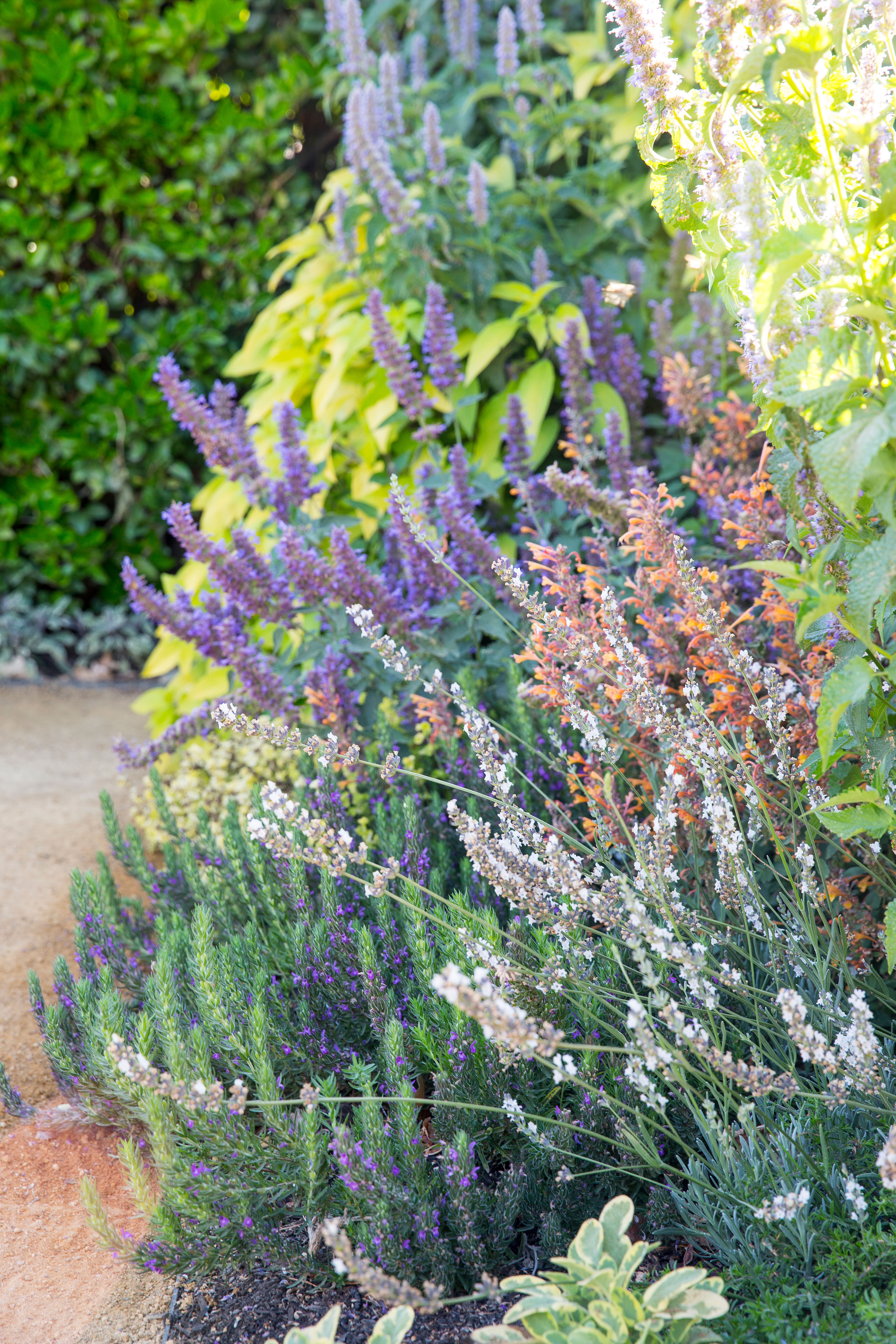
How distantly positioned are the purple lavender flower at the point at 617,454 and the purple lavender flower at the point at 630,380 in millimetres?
520

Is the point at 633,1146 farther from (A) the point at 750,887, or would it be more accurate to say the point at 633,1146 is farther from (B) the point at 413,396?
(B) the point at 413,396

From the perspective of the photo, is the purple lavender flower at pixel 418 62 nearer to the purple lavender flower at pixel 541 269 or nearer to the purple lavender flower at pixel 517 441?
the purple lavender flower at pixel 541 269

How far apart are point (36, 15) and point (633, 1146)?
5.24m

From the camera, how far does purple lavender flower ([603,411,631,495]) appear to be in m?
2.75

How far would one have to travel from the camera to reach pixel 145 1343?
63.3 inches

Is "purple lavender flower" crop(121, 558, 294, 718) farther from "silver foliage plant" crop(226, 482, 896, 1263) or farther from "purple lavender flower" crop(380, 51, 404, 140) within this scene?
"purple lavender flower" crop(380, 51, 404, 140)

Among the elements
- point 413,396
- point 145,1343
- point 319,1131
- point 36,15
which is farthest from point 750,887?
point 36,15

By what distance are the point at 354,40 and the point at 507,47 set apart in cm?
54

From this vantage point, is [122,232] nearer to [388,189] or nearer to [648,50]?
[388,189]

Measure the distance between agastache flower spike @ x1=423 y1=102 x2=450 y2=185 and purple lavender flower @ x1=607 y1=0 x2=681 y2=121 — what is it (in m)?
1.77

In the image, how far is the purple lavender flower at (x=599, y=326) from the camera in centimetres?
331

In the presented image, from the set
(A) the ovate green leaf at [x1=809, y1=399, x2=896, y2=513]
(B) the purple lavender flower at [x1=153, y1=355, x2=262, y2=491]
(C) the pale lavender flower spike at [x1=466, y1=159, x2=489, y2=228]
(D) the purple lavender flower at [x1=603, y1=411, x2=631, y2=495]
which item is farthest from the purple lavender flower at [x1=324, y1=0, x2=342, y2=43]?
(A) the ovate green leaf at [x1=809, y1=399, x2=896, y2=513]

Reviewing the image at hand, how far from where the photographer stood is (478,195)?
3082mm

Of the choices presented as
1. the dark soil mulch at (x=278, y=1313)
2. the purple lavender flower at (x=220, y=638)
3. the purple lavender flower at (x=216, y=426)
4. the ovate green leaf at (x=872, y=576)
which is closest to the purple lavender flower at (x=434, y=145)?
the purple lavender flower at (x=216, y=426)
